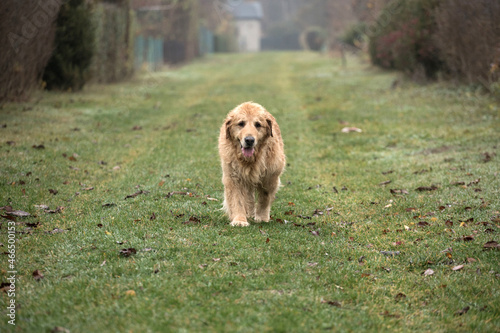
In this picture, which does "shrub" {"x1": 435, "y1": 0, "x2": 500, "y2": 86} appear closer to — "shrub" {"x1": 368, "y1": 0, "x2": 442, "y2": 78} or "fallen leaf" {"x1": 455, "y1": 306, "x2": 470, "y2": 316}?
"shrub" {"x1": 368, "y1": 0, "x2": 442, "y2": 78}

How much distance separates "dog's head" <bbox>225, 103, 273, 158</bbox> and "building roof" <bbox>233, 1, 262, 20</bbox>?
82.3 meters

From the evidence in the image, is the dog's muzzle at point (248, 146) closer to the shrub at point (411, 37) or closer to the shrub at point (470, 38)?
the shrub at point (470, 38)

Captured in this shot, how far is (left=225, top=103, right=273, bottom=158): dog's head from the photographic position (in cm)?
598

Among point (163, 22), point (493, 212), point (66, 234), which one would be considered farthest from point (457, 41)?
point (163, 22)

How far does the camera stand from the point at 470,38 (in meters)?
15.4

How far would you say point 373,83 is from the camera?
22000 millimetres

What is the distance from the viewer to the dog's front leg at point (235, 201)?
624 cm

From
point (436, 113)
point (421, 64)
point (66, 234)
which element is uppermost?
point (421, 64)

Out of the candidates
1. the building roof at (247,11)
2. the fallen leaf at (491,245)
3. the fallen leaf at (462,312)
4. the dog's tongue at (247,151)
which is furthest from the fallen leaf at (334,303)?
the building roof at (247,11)

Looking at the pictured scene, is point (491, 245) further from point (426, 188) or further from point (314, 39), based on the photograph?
point (314, 39)

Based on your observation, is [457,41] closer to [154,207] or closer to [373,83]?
[373,83]

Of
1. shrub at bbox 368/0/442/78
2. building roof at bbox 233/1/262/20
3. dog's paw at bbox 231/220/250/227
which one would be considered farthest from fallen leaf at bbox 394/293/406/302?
building roof at bbox 233/1/262/20

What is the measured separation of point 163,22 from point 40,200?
29.1 meters

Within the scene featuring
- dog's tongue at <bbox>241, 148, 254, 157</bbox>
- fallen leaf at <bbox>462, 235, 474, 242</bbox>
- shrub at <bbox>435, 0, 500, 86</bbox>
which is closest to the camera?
fallen leaf at <bbox>462, 235, 474, 242</bbox>
